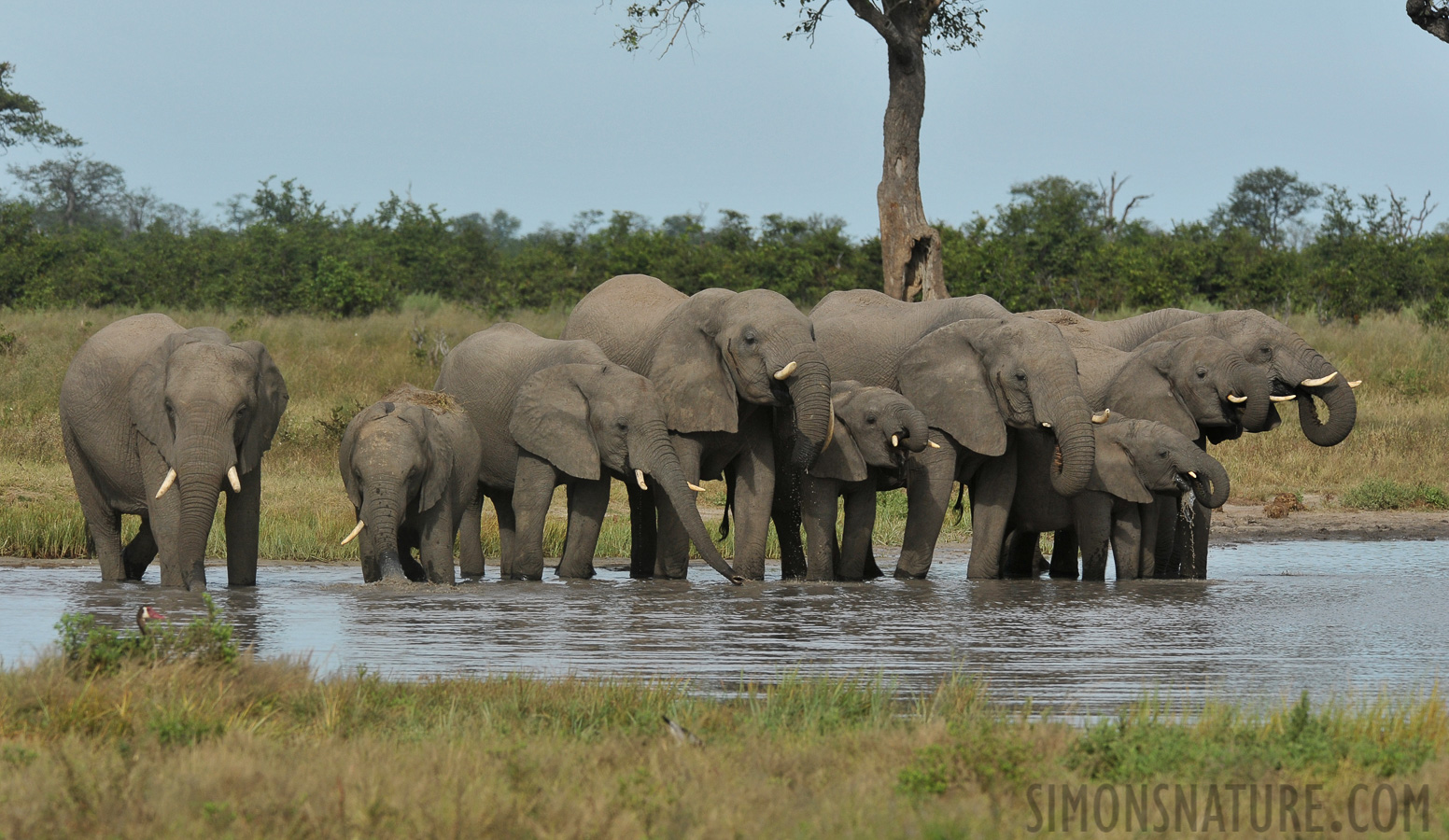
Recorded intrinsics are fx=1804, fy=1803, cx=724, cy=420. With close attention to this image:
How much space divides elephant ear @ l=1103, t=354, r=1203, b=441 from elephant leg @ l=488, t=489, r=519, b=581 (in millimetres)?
4814

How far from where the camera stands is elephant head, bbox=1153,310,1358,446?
563 inches

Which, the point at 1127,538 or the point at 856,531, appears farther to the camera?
the point at 1127,538

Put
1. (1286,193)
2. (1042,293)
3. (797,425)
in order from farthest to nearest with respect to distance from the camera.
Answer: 1. (1286,193)
2. (1042,293)
3. (797,425)

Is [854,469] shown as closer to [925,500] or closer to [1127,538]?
[925,500]

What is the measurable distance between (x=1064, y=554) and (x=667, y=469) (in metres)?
3.90

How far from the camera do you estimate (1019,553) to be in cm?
1470

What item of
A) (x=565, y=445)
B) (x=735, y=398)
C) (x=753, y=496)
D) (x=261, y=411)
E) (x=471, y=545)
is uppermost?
(x=735, y=398)

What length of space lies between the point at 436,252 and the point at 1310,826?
116 ft

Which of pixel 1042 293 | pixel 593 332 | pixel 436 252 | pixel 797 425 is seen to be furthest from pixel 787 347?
pixel 436 252

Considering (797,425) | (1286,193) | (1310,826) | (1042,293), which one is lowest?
(1310,826)

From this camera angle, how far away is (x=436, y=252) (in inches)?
1545

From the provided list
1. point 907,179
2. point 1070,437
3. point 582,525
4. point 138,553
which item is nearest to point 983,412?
point 1070,437

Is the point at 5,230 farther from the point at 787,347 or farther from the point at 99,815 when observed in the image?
the point at 99,815

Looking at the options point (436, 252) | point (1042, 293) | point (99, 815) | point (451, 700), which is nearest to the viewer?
point (99, 815)
